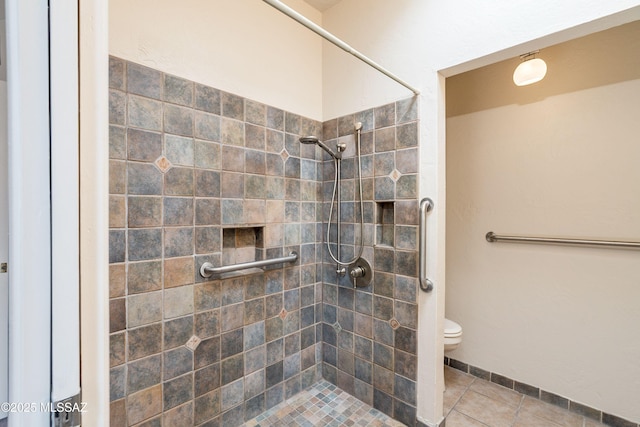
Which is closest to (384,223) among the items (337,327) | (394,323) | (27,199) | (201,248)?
(394,323)

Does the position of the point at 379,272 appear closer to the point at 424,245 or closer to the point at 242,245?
the point at 424,245

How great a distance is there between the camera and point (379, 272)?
1.62m

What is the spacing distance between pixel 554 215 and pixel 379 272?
1173 millimetres

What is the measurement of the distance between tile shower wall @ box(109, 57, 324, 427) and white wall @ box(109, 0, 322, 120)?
7cm

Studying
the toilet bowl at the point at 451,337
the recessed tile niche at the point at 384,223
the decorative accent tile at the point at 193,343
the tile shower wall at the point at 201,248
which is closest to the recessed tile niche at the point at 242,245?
the tile shower wall at the point at 201,248

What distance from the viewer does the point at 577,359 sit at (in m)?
1.60

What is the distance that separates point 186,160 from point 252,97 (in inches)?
21.4

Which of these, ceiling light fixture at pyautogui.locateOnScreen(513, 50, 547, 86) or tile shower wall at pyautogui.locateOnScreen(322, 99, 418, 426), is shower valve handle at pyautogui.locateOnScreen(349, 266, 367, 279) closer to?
tile shower wall at pyautogui.locateOnScreen(322, 99, 418, 426)

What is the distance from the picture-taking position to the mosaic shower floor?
1.51 meters

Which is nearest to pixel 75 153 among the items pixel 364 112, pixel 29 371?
pixel 29 371

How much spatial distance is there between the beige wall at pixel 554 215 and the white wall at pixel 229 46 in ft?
3.98

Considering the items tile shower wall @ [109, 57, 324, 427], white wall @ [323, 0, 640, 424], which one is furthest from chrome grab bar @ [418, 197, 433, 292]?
tile shower wall @ [109, 57, 324, 427]

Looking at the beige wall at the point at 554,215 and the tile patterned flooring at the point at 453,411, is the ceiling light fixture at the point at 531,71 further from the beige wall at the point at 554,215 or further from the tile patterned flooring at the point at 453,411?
the tile patterned flooring at the point at 453,411

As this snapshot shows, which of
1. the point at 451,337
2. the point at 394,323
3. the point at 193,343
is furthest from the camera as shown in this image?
the point at 451,337
